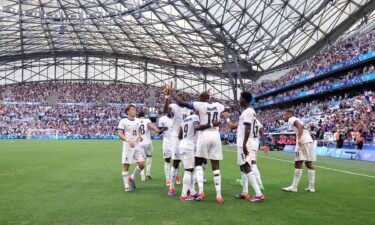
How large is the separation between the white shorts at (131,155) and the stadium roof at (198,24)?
33.4 meters

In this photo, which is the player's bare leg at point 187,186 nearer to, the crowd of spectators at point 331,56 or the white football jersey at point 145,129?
the white football jersey at point 145,129

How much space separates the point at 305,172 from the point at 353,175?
172 cm

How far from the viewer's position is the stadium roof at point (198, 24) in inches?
1645

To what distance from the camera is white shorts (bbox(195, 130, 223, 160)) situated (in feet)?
25.5

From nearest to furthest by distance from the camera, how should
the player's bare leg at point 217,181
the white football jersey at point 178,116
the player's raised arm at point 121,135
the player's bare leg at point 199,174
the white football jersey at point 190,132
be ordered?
the player's bare leg at point 217,181 → the player's bare leg at point 199,174 → the white football jersey at point 190,132 → the player's raised arm at point 121,135 → the white football jersey at point 178,116

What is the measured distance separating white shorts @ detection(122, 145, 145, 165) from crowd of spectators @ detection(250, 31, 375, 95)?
32.2m

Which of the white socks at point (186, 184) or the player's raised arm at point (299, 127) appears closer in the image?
the white socks at point (186, 184)

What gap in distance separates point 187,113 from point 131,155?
6.42 feet

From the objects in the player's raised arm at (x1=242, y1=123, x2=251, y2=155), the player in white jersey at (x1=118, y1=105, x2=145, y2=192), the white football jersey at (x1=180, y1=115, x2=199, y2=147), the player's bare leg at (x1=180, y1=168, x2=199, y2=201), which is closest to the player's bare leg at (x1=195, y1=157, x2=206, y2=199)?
the player's bare leg at (x1=180, y1=168, x2=199, y2=201)

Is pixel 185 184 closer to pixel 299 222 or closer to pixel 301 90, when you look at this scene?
pixel 299 222

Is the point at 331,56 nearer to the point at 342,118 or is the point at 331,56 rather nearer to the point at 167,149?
the point at 342,118

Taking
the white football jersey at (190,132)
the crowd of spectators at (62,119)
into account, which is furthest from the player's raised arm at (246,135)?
the crowd of spectators at (62,119)

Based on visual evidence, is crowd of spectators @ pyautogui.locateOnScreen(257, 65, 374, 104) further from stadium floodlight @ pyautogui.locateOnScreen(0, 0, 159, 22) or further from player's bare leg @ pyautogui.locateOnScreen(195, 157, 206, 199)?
player's bare leg @ pyautogui.locateOnScreen(195, 157, 206, 199)

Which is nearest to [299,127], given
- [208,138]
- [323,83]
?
[208,138]
